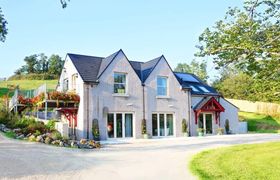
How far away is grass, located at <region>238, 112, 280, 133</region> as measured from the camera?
113 feet

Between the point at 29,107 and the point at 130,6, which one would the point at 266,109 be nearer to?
the point at 29,107

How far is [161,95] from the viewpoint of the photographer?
26609mm

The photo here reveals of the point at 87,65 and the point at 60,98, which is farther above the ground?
the point at 87,65

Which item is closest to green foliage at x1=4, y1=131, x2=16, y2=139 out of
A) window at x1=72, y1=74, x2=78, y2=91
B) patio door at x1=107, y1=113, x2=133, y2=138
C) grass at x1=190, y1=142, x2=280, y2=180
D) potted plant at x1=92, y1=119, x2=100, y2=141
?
potted plant at x1=92, y1=119, x2=100, y2=141

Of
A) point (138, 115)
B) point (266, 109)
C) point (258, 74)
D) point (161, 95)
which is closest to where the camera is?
point (258, 74)

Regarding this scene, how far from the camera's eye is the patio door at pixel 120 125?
76.4 ft

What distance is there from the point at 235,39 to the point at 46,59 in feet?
258

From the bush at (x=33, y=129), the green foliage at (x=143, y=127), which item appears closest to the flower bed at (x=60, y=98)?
the bush at (x=33, y=129)

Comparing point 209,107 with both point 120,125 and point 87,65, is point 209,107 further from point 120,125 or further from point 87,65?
point 87,65

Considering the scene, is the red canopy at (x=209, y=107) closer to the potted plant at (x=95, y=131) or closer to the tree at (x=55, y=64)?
the potted plant at (x=95, y=131)

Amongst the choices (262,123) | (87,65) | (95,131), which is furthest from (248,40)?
(262,123)

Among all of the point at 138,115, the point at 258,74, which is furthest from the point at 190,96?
the point at 258,74

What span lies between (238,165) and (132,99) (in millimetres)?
14804

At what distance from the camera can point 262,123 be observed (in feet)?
119
